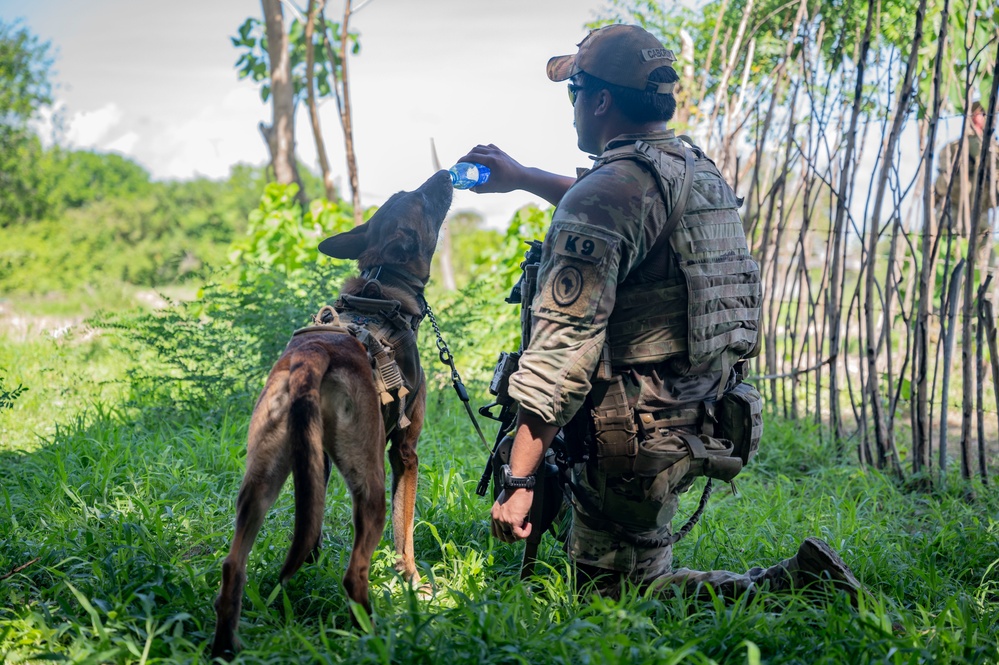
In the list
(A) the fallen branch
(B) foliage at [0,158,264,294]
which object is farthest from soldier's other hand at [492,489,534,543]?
(B) foliage at [0,158,264,294]

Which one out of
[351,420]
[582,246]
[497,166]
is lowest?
[351,420]

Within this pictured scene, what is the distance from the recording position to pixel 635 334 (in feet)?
8.23

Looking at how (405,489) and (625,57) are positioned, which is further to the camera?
(405,489)

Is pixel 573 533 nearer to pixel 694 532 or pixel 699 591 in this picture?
pixel 699 591

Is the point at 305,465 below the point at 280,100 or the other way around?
below

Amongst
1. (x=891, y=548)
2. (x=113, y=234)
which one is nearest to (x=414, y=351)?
(x=891, y=548)

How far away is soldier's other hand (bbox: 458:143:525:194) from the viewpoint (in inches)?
115

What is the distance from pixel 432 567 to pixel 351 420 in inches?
35.6

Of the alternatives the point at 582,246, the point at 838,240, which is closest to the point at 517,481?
the point at 582,246

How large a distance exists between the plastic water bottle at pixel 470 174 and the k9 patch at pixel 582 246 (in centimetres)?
72

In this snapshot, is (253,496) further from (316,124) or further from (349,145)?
(316,124)

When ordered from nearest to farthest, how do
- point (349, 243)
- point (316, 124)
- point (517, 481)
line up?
point (517, 481), point (349, 243), point (316, 124)

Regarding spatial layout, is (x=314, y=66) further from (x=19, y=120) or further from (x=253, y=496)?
(x=19, y=120)

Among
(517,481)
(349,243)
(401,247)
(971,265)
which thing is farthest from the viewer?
(971,265)
